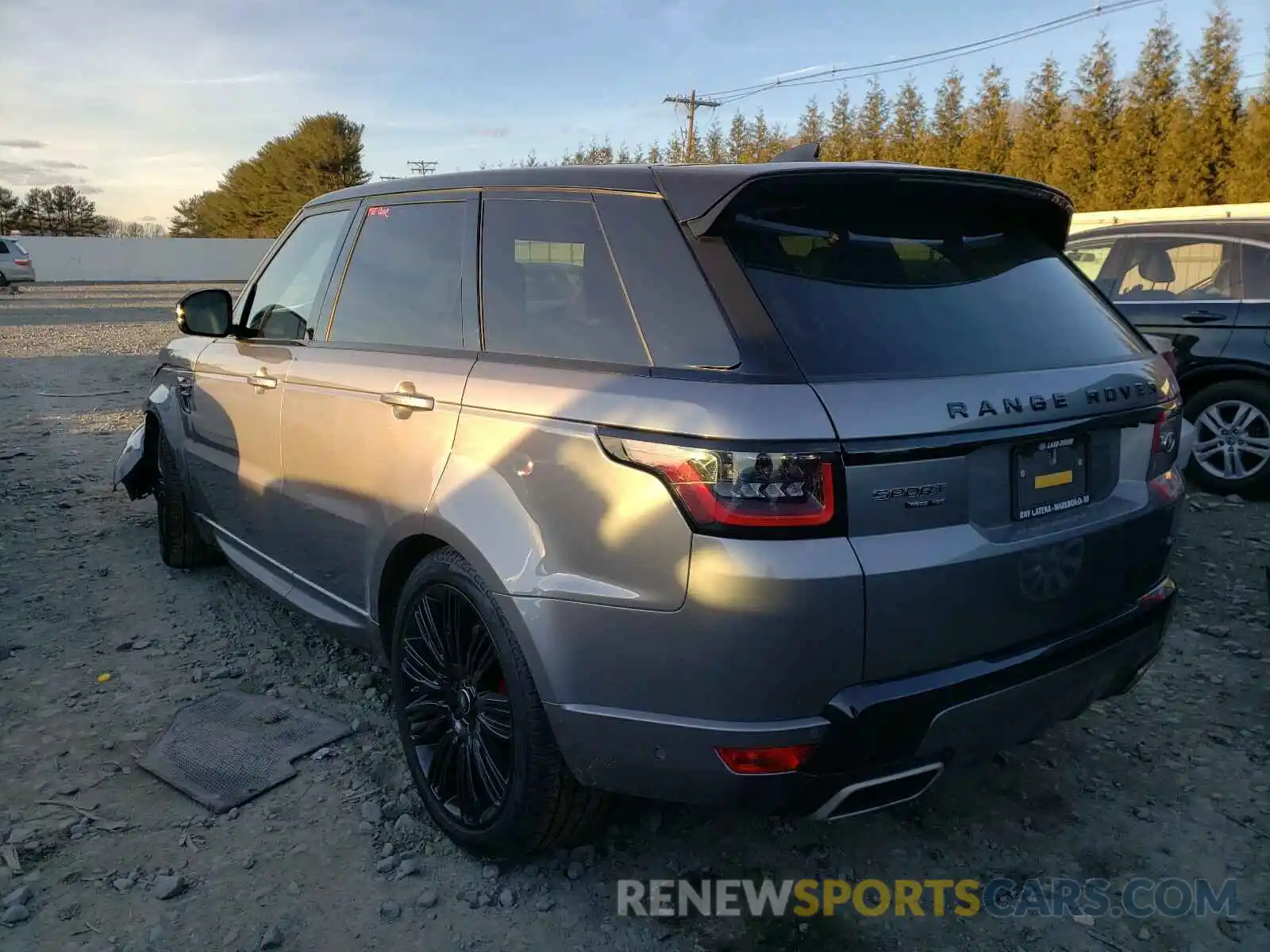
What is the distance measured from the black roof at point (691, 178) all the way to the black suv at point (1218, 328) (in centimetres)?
432

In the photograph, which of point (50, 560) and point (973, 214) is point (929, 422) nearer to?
point (973, 214)

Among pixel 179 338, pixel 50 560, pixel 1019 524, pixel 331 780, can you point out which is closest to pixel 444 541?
pixel 331 780

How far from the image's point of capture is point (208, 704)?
345 cm

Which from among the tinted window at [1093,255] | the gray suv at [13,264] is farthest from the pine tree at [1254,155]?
the gray suv at [13,264]

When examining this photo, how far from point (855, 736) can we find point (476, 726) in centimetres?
110

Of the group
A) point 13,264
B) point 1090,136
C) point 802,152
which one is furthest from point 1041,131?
point 13,264

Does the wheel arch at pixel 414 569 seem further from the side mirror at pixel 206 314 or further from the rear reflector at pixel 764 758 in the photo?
the side mirror at pixel 206 314

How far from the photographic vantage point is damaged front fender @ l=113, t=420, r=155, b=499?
5000 millimetres

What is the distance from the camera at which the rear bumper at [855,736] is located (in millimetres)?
1879

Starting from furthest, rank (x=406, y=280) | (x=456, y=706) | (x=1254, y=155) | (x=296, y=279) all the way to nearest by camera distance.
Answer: (x=1254, y=155) → (x=296, y=279) → (x=406, y=280) → (x=456, y=706)

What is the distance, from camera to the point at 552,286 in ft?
7.98

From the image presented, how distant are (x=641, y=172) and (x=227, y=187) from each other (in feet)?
210

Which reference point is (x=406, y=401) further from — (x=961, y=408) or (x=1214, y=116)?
(x=1214, y=116)

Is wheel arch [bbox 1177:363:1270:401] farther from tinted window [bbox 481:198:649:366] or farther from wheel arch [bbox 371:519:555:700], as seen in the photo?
wheel arch [bbox 371:519:555:700]
